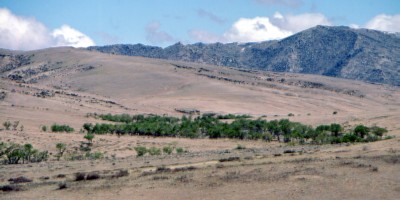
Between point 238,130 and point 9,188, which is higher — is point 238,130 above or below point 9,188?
below

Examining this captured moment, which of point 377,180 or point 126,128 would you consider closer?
point 377,180

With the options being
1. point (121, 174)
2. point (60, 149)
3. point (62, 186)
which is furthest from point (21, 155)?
point (62, 186)

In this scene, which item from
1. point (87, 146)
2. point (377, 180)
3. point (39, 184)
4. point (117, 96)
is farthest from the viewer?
point (117, 96)

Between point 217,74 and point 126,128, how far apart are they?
359ft

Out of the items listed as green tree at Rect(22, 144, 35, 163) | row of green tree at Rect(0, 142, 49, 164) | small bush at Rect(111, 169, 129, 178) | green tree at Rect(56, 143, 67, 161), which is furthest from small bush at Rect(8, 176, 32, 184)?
green tree at Rect(56, 143, 67, 161)

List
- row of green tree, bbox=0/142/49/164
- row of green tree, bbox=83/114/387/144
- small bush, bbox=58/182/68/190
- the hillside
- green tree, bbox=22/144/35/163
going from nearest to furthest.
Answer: the hillside
small bush, bbox=58/182/68/190
row of green tree, bbox=0/142/49/164
green tree, bbox=22/144/35/163
row of green tree, bbox=83/114/387/144

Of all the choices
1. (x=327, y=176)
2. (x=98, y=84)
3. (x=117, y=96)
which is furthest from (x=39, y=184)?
(x=98, y=84)

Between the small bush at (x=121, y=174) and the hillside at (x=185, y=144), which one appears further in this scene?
the small bush at (x=121, y=174)

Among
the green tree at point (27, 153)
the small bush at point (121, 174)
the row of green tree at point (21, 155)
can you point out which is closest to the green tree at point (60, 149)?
the row of green tree at point (21, 155)

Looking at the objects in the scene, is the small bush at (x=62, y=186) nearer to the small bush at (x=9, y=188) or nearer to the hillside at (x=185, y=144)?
the hillside at (x=185, y=144)

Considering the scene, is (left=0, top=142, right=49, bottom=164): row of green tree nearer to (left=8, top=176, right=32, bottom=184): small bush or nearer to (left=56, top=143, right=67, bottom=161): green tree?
(left=56, top=143, right=67, bottom=161): green tree

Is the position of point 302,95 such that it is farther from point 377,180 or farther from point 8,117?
point 377,180

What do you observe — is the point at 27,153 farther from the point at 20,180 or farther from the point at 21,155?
the point at 20,180

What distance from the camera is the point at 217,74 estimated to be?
18788cm
